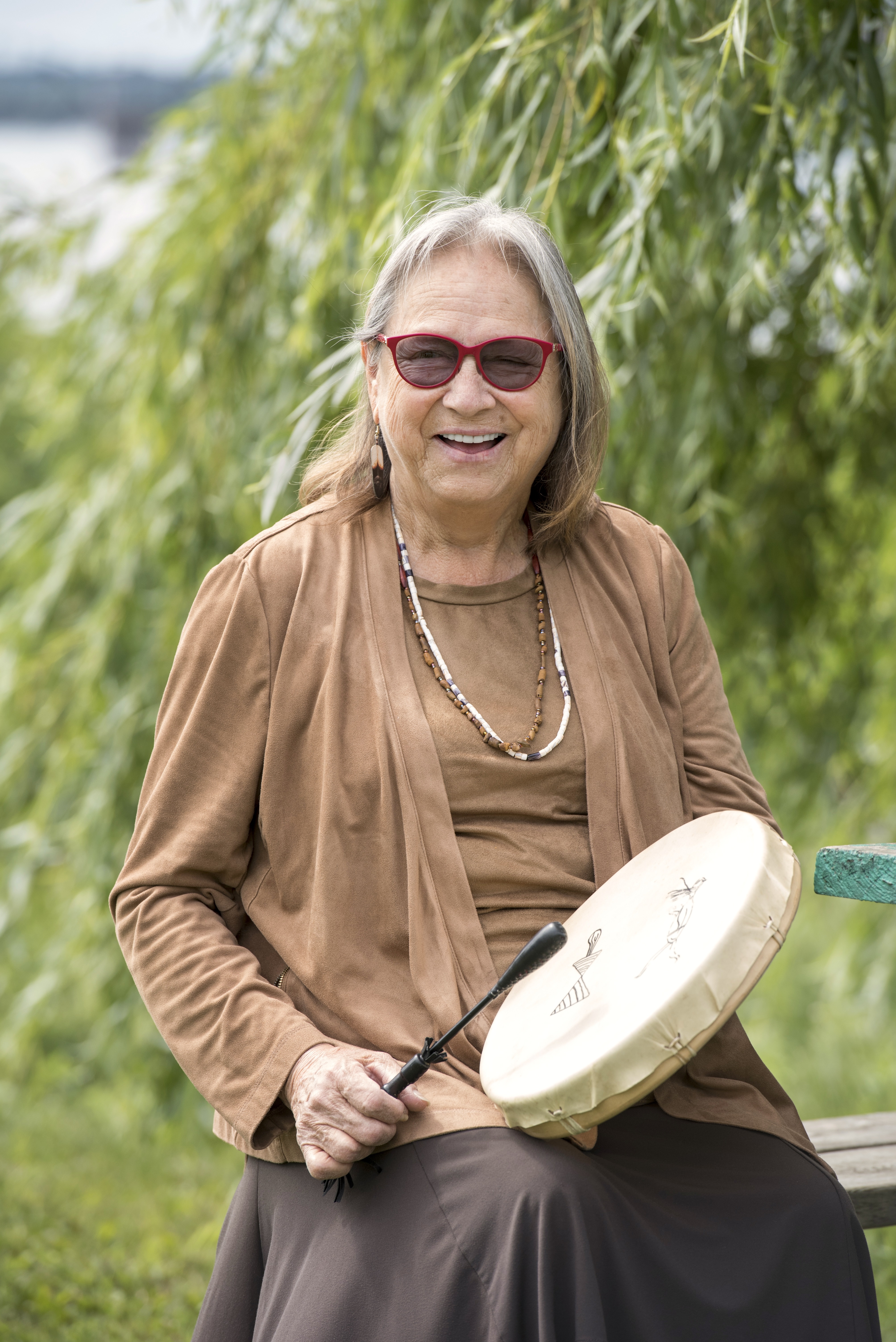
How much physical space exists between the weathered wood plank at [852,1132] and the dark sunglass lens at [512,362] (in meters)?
1.30

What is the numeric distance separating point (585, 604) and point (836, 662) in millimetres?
2442

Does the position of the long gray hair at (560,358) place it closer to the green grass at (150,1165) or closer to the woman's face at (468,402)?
the woman's face at (468,402)

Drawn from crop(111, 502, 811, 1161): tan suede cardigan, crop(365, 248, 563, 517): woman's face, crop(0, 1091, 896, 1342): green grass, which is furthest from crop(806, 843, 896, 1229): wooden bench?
crop(0, 1091, 896, 1342): green grass

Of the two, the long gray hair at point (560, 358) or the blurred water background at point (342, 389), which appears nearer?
the long gray hair at point (560, 358)

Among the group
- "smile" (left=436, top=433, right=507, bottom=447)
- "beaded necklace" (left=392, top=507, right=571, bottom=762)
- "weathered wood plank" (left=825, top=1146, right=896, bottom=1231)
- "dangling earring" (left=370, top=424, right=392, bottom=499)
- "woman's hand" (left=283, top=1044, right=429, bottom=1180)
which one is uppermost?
"smile" (left=436, top=433, right=507, bottom=447)

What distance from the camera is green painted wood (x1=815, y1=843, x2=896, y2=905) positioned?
1615 mm

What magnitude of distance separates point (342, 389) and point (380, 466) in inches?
17.0

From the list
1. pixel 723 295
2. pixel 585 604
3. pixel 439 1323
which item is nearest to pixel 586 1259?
pixel 439 1323

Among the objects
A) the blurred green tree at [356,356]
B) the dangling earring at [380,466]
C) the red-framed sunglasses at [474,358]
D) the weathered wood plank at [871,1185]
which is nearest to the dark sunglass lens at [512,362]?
the red-framed sunglasses at [474,358]

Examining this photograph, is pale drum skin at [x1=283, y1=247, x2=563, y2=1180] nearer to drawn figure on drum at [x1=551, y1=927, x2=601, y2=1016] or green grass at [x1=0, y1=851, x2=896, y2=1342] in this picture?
drawn figure on drum at [x1=551, y1=927, x2=601, y2=1016]

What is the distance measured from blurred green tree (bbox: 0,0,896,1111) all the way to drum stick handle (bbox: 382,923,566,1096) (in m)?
1.10

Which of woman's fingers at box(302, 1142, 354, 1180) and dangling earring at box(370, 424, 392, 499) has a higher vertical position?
dangling earring at box(370, 424, 392, 499)

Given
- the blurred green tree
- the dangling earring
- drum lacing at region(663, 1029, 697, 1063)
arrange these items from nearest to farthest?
drum lacing at region(663, 1029, 697, 1063), the dangling earring, the blurred green tree

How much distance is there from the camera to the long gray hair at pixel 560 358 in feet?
5.94
